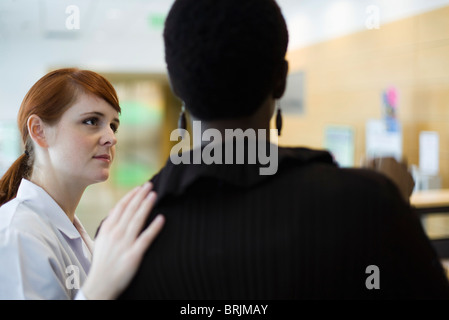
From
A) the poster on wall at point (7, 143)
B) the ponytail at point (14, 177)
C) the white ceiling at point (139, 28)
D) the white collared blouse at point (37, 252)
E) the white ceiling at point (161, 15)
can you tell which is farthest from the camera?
the white ceiling at point (139, 28)

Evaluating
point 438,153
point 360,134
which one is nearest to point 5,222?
point 438,153

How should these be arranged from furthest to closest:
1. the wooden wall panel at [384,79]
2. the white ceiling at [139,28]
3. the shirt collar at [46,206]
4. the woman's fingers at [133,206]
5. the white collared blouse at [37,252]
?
1. the white ceiling at [139,28]
2. the wooden wall panel at [384,79]
3. the shirt collar at [46,206]
4. the white collared blouse at [37,252]
5. the woman's fingers at [133,206]

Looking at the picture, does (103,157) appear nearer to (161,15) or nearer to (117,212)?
(117,212)

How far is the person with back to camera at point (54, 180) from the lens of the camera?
0.93 m

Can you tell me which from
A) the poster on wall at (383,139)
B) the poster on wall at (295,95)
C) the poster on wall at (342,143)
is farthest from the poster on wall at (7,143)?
the poster on wall at (295,95)

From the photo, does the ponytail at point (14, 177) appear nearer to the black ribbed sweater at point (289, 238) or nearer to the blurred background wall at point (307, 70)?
the blurred background wall at point (307, 70)

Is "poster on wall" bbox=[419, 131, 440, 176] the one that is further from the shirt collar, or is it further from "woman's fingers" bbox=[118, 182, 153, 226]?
"woman's fingers" bbox=[118, 182, 153, 226]

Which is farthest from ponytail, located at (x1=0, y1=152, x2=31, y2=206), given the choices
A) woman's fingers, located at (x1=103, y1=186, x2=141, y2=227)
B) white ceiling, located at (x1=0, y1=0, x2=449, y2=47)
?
white ceiling, located at (x1=0, y1=0, x2=449, y2=47)

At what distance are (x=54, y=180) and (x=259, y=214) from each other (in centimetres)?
75

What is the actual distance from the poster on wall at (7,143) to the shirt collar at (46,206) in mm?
566

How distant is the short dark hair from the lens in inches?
26.4

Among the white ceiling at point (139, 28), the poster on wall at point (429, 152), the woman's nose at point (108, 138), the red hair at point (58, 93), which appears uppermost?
the white ceiling at point (139, 28)

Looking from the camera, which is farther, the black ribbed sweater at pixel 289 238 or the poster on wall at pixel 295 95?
the poster on wall at pixel 295 95

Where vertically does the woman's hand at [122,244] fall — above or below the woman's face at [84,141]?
below
